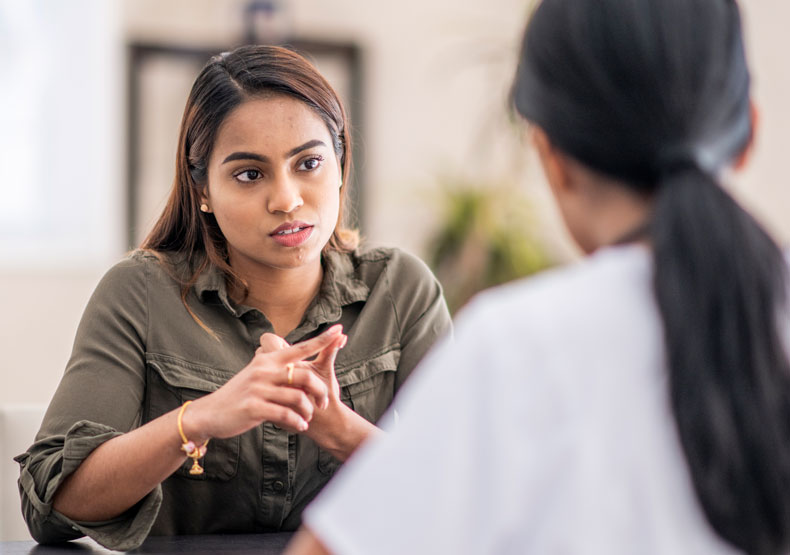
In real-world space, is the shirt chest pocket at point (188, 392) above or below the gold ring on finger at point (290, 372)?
below

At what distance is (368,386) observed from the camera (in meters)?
1.55

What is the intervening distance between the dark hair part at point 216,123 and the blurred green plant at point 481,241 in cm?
199

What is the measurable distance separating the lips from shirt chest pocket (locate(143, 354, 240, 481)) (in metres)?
0.22

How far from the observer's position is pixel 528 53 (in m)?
0.77

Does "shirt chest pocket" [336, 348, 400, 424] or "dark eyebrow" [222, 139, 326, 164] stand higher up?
"dark eyebrow" [222, 139, 326, 164]

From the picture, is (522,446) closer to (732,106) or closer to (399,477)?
(399,477)

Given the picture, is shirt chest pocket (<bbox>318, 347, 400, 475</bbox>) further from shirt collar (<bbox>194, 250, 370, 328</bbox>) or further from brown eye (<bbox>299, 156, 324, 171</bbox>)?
brown eye (<bbox>299, 156, 324, 171</bbox>)

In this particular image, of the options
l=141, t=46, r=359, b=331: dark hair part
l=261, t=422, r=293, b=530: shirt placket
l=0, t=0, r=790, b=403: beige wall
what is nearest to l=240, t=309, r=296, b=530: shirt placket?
l=261, t=422, r=293, b=530: shirt placket

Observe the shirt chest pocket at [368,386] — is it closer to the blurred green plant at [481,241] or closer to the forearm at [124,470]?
the forearm at [124,470]

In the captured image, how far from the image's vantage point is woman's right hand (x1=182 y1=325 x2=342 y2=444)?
114 cm

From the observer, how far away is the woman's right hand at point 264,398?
1.14 meters

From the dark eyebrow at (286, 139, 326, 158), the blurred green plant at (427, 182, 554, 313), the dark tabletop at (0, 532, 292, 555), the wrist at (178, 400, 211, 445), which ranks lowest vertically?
the blurred green plant at (427, 182, 554, 313)

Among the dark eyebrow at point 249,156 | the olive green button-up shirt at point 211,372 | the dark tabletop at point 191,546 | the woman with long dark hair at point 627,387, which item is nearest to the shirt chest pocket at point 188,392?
the olive green button-up shirt at point 211,372

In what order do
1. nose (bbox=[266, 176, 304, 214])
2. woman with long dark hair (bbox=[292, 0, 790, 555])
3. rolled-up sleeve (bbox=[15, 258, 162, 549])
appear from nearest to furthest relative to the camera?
woman with long dark hair (bbox=[292, 0, 790, 555])
rolled-up sleeve (bbox=[15, 258, 162, 549])
nose (bbox=[266, 176, 304, 214])
